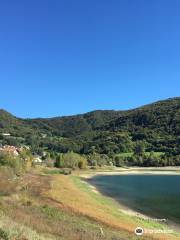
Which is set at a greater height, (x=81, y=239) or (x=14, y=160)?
(x=14, y=160)

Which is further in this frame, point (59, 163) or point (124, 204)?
point (59, 163)

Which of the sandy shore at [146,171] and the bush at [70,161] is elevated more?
the bush at [70,161]

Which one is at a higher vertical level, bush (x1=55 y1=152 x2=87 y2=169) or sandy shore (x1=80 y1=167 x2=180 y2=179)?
bush (x1=55 y1=152 x2=87 y2=169)

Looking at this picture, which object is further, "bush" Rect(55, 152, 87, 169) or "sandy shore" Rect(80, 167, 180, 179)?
"sandy shore" Rect(80, 167, 180, 179)

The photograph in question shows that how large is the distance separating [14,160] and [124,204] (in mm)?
45290

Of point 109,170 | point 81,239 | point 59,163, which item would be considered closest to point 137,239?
point 81,239

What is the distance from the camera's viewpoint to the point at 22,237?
15.9m

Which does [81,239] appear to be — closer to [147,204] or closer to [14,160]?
[147,204]

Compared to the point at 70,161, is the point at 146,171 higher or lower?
lower

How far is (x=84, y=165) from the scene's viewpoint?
179000 millimetres

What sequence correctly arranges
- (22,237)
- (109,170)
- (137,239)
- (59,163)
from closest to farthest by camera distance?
(22,237)
(137,239)
(59,163)
(109,170)

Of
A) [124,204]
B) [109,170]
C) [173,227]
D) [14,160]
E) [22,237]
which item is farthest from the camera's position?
[109,170]

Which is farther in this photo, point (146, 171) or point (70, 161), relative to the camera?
point (146, 171)

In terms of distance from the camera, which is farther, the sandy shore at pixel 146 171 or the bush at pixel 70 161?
the sandy shore at pixel 146 171
